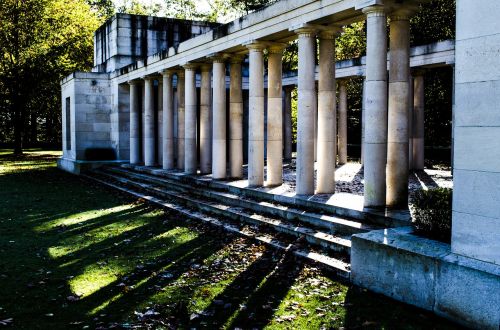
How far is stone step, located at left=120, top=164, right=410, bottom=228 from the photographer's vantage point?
1134 cm

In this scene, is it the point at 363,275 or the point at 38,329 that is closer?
the point at 38,329

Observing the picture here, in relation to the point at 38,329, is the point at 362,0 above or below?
above

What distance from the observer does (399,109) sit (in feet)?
41.3

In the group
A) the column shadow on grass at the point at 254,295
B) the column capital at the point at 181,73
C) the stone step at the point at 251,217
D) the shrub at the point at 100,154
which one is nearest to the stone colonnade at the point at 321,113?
the stone step at the point at 251,217

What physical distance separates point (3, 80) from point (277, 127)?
3395 centimetres

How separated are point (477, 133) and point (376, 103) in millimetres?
5002

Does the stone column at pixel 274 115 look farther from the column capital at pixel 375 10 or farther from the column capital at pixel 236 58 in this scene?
the column capital at pixel 375 10

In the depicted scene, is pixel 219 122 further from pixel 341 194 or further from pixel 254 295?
pixel 254 295

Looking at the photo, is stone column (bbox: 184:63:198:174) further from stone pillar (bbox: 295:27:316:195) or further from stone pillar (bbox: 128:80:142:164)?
stone pillar (bbox: 295:27:316:195)

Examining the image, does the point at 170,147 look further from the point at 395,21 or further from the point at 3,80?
the point at 3,80

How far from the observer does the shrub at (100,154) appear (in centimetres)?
3241

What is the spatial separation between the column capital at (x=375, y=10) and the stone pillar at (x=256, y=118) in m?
5.93

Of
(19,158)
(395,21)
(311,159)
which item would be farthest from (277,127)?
(19,158)

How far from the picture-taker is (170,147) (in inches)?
1000
